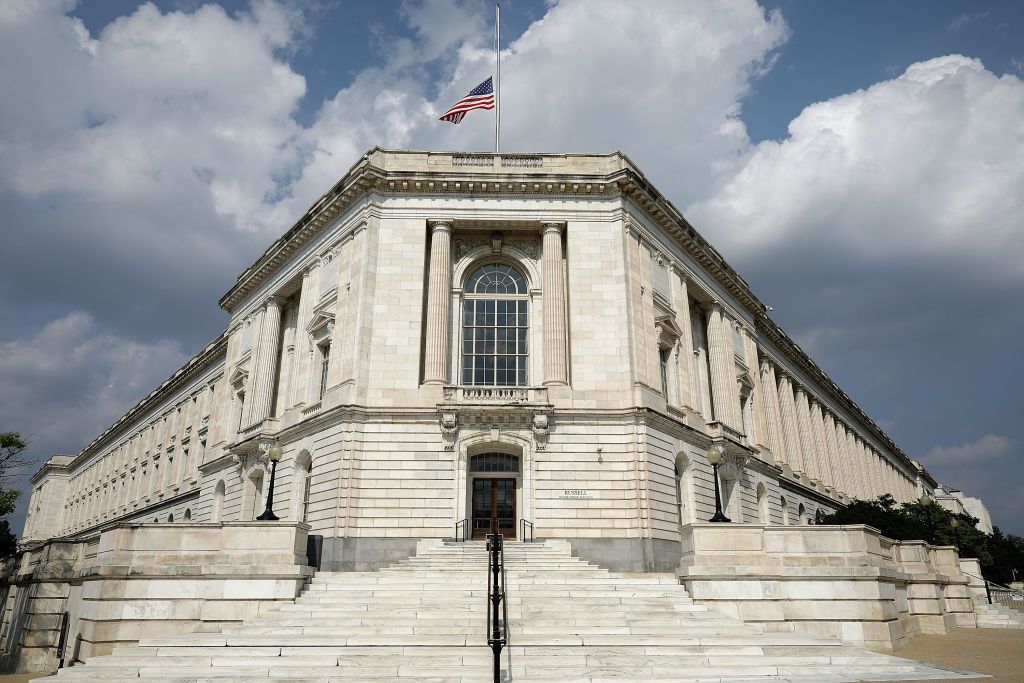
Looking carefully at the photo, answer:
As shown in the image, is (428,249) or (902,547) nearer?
(902,547)

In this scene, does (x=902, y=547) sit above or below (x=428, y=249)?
below

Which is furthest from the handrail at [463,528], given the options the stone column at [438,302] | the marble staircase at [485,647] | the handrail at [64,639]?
the handrail at [64,639]

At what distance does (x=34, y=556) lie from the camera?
2491 centimetres

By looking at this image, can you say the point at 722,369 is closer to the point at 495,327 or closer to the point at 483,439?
the point at 495,327

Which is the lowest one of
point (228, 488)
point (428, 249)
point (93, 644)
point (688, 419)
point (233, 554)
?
point (93, 644)

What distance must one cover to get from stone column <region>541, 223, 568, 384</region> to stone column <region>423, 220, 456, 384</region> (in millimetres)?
4079

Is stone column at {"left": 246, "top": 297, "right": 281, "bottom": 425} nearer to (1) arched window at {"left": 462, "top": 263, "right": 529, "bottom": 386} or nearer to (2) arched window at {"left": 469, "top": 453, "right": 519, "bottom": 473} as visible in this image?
(1) arched window at {"left": 462, "top": 263, "right": 529, "bottom": 386}

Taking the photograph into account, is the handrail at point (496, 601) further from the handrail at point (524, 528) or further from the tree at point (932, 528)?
the tree at point (932, 528)

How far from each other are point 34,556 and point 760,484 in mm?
33428

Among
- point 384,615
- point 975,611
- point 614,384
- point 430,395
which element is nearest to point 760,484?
point 975,611

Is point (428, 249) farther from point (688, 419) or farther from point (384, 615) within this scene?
point (384, 615)

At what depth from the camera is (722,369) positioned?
37.0m

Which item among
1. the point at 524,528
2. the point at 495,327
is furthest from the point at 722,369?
the point at 524,528

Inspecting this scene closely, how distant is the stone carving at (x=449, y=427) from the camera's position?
26422 millimetres
